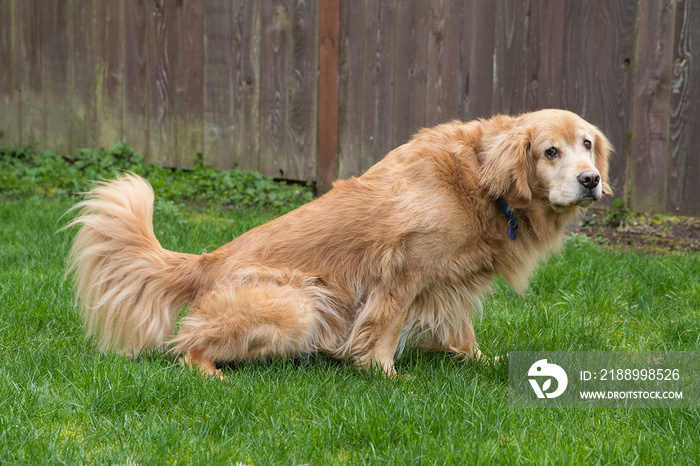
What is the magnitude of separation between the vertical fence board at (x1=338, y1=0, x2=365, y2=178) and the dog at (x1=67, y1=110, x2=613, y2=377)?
3367 millimetres

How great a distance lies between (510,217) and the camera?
11.2 ft

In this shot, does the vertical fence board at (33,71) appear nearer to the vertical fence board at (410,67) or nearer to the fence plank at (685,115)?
the vertical fence board at (410,67)

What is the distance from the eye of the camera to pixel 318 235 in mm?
3533

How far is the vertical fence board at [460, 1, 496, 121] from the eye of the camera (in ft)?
20.6

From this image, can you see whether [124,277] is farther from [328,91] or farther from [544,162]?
[328,91]

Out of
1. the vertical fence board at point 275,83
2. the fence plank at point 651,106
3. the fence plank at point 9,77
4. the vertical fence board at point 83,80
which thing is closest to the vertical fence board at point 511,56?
the fence plank at point 651,106

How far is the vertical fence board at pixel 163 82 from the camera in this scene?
7.79 m

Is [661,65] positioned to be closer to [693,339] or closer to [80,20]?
[693,339]

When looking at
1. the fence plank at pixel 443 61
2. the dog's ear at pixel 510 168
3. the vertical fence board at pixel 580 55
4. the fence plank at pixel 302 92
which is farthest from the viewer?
the fence plank at pixel 302 92

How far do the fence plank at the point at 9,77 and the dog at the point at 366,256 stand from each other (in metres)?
6.10

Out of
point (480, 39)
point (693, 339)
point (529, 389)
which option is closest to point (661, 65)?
point (480, 39)

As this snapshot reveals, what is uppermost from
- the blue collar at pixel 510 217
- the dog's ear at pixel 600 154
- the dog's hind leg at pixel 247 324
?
the dog's ear at pixel 600 154

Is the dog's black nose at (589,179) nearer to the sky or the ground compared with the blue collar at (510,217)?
nearer to the sky

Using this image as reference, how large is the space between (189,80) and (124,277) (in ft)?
15.3
